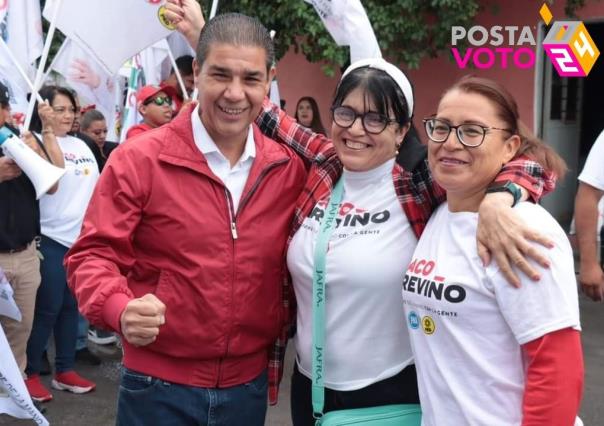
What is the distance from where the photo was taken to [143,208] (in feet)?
7.30

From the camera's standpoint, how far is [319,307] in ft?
7.34

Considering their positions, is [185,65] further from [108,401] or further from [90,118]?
[108,401]

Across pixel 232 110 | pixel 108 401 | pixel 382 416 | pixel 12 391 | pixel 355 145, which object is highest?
pixel 232 110

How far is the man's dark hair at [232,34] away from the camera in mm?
2234

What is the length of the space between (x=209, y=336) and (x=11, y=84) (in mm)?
3514

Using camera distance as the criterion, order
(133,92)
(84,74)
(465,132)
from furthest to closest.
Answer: (133,92) → (84,74) → (465,132)

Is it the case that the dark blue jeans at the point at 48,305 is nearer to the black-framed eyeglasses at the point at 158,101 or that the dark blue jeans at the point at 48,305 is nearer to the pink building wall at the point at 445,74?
the black-framed eyeglasses at the point at 158,101

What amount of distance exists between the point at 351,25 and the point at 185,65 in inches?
110

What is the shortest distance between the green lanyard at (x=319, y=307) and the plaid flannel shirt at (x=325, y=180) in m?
0.13

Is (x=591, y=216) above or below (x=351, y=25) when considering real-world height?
below

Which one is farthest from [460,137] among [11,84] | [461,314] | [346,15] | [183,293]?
[11,84]

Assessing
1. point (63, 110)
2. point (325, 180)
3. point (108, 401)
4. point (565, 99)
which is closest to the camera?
point (325, 180)

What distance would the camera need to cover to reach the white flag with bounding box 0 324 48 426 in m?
3.82

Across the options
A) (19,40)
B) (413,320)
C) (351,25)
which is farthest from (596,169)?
(19,40)
